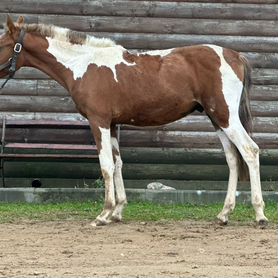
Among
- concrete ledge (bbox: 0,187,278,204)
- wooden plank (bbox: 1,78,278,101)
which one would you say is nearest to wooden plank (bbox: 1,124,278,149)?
wooden plank (bbox: 1,78,278,101)

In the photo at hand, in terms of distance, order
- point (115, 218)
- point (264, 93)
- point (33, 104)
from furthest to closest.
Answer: point (264, 93)
point (33, 104)
point (115, 218)

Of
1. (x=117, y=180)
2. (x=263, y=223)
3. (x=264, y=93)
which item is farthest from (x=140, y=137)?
(x=263, y=223)

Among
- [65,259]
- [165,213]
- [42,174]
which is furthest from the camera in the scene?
[42,174]

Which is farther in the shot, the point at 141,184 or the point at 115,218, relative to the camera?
the point at 141,184

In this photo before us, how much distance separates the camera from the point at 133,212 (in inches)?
392

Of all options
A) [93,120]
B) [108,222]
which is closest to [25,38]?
[93,120]

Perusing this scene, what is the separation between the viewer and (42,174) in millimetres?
12023

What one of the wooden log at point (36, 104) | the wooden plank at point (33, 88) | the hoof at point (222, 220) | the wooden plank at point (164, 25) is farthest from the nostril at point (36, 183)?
the hoof at point (222, 220)

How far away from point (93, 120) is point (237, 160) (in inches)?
71.7

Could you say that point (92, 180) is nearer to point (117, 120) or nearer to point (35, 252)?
point (117, 120)

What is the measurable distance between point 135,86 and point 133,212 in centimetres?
189

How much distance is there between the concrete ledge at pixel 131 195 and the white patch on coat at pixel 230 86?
2.63m

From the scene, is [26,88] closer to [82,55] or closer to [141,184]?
[141,184]

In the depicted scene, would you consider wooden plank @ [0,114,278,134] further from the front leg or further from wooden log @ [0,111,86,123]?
the front leg
